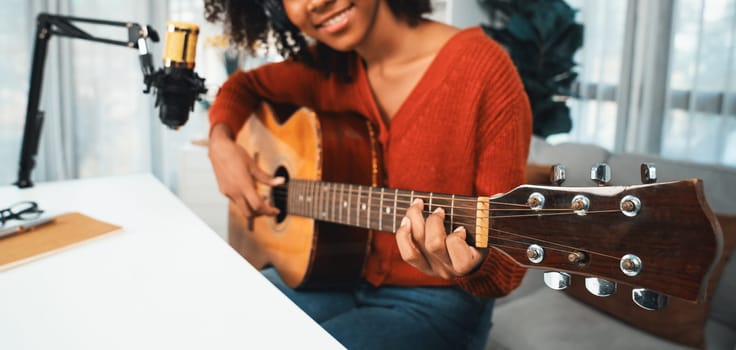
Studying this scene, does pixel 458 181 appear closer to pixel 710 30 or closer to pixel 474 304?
pixel 474 304

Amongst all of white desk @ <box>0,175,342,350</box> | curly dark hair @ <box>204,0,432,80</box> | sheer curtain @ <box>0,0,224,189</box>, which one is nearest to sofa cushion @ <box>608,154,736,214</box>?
curly dark hair @ <box>204,0,432,80</box>

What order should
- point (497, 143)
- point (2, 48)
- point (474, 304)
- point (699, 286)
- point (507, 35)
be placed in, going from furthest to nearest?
point (2, 48)
point (507, 35)
point (474, 304)
point (497, 143)
point (699, 286)

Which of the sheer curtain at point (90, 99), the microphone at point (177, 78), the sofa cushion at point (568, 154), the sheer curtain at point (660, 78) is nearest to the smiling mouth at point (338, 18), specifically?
the microphone at point (177, 78)

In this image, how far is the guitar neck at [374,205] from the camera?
0.64 metres

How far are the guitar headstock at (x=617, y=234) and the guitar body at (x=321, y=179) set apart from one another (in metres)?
0.42

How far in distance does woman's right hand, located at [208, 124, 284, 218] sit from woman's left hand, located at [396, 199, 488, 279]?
17.1 inches

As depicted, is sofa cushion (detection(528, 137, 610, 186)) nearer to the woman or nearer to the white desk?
the woman

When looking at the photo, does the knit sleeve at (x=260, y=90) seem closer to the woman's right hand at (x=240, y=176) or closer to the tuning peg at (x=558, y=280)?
the woman's right hand at (x=240, y=176)

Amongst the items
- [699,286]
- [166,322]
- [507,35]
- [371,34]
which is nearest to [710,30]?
[507,35]

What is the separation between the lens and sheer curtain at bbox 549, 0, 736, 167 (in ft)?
6.61

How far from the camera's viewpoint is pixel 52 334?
0.53 metres

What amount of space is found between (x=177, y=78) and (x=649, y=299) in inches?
27.8

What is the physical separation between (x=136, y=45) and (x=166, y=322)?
0.56 metres

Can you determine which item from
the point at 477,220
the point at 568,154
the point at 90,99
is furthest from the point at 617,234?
the point at 90,99
